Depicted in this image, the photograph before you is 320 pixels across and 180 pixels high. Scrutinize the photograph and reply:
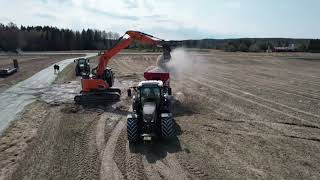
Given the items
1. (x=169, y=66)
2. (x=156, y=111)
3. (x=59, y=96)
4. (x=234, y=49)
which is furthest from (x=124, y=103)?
(x=234, y=49)

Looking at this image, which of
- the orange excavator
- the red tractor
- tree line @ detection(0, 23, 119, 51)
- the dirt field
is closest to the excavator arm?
the orange excavator

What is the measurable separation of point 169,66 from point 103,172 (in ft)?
49.7

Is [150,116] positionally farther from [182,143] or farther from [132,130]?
[182,143]

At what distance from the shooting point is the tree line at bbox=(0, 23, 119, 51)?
393 feet

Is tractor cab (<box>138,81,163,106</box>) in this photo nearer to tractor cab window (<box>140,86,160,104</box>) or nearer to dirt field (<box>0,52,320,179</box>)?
tractor cab window (<box>140,86,160,104</box>)

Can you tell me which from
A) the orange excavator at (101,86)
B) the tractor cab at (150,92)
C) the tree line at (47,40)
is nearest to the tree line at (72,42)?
the tree line at (47,40)

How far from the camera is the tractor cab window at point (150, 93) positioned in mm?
18219

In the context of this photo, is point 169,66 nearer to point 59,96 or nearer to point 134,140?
point 59,96

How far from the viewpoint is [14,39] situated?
120 m

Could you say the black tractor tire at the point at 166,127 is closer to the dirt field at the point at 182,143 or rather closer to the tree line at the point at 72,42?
the dirt field at the point at 182,143

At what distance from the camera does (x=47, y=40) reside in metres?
149

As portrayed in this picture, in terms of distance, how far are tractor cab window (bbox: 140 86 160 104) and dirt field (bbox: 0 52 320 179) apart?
2046mm

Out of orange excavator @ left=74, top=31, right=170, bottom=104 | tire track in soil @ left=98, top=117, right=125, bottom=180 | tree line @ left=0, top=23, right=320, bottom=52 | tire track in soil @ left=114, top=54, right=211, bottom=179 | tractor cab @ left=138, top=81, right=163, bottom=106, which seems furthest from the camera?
tree line @ left=0, top=23, right=320, bottom=52

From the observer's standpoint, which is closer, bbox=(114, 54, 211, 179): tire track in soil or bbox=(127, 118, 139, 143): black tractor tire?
bbox=(114, 54, 211, 179): tire track in soil
